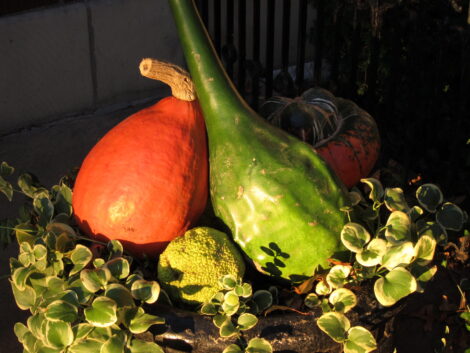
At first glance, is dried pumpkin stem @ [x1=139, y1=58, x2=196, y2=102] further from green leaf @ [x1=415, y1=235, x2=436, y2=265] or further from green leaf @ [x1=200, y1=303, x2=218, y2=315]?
green leaf @ [x1=415, y1=235, x2=436, y2=265]

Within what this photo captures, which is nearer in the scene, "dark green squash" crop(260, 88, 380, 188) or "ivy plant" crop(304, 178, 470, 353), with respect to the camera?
"ivy plant" crop(304, 178, 470, 353)

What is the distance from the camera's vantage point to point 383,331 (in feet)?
4.66

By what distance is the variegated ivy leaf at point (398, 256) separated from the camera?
1.26 meters

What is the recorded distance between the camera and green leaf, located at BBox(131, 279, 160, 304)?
121 cm

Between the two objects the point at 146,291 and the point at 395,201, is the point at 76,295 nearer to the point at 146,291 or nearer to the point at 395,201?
the point at 146,291

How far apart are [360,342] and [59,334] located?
1.87ft

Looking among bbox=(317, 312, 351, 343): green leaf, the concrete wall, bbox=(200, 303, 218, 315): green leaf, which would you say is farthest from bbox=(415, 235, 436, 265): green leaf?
the concrete wall

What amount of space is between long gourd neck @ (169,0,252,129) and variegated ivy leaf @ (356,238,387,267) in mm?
408

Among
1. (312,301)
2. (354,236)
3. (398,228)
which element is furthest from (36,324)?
(398,228)

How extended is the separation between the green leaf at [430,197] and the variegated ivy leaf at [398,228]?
0.59ft

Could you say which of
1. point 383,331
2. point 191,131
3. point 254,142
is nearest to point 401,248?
point 383,331

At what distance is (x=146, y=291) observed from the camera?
1.22 meters

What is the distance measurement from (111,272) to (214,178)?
12.2 inches

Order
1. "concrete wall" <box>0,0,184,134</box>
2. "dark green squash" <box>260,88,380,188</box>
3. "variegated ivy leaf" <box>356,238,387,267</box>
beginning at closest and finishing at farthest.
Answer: "variegated ivy leaf" <box>356,238,387,267</box>
"dark green squash" <box>260,88,380,188</box>
"concrete wall" <box>0,0,184,134</box>
